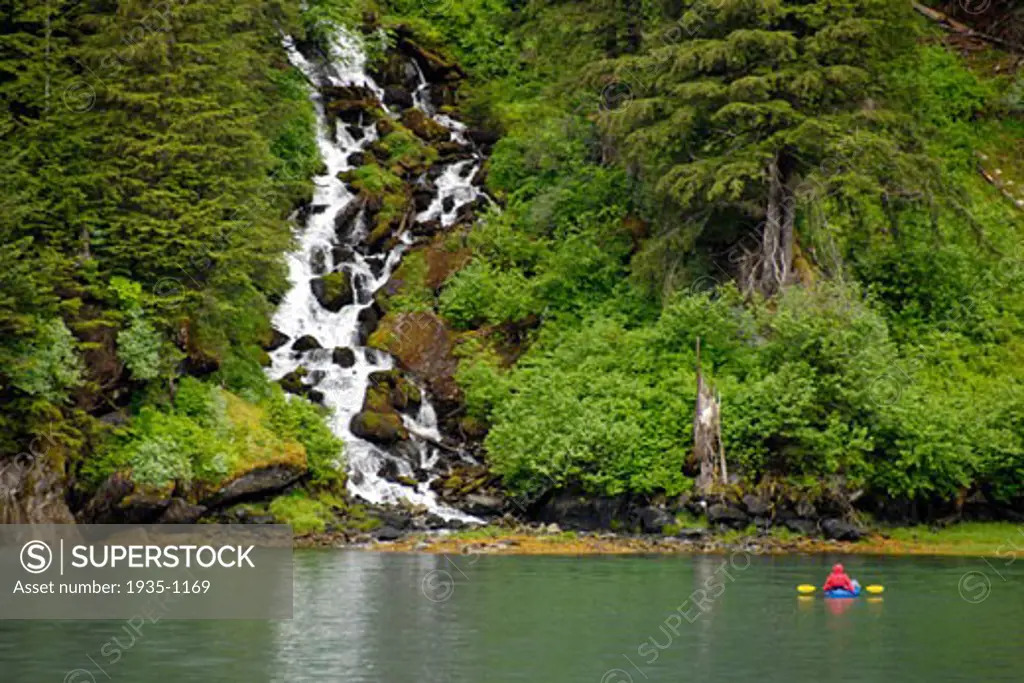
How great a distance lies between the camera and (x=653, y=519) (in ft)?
134

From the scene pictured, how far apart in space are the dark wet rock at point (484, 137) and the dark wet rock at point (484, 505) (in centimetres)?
2184

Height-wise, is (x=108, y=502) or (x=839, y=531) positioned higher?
(x=108, y=502)

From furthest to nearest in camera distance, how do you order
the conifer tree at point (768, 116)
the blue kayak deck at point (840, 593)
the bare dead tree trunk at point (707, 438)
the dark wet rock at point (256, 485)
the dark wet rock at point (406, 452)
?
the dark wet rock at point (406, 452), the conifer tree at point (768, 116), the bare dead tree trunk at point (707, 438), the dark wet rock at point (256, 485), the blue kayak deck at point (840, 593)

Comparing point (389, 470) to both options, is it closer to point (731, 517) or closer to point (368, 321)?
point (368, 321)

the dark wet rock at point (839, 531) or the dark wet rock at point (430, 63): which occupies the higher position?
the dark wet rock at point (430, 63)

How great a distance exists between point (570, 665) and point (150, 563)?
688 inches

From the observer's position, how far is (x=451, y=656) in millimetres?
21922

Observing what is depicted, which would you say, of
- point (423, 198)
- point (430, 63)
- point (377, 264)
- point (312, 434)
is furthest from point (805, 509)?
point (430, 63)

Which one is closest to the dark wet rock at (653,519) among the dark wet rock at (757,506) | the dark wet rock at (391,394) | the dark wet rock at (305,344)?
the dark wet rock at (757,506)

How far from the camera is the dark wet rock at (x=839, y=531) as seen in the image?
40094mm

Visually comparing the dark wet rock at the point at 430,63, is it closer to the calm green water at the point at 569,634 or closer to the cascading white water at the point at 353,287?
the cascading white water at the point at 353,287

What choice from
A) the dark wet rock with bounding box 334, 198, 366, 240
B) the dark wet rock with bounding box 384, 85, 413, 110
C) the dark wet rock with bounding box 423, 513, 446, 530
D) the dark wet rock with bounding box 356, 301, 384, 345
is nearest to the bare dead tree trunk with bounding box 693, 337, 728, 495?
the dark wet rock with bounding box 423, 513, 446, 530

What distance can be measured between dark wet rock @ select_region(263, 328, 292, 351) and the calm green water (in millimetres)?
16342

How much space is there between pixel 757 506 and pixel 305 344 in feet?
56.6
